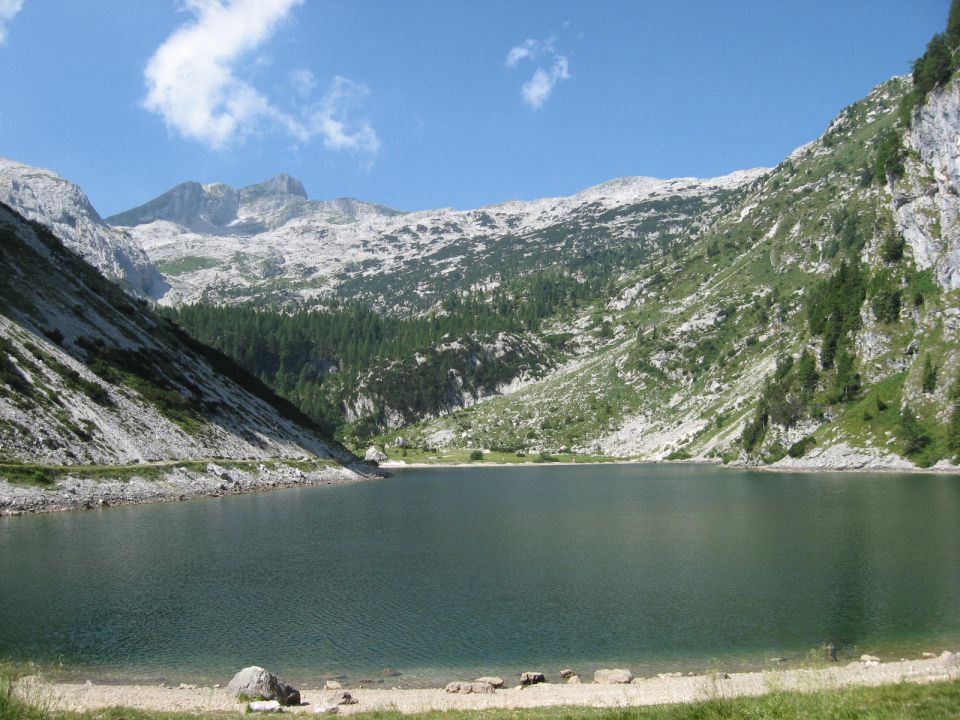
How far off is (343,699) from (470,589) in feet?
64.8

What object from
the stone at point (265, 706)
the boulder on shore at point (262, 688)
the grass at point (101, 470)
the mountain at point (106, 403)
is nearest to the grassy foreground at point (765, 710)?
the stone at point (265, 706)

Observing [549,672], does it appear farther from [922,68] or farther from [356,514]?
[922,68]

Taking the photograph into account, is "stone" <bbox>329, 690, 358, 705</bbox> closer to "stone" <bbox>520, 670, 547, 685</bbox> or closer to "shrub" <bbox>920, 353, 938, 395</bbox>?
"stone" <bbox>520, 670, 547, 685</bbox>

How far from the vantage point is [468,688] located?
26.3 metres

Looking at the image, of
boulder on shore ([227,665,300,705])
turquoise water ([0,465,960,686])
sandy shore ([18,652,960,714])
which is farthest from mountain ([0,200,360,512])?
boulder on shore ([227,665,300,705])

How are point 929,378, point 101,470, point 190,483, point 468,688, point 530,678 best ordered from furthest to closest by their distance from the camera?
point 929,378, point 190,483, point 101,470, point 530,678, point 468,688

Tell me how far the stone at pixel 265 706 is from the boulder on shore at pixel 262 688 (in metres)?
0.92

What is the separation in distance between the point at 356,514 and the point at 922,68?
177 m

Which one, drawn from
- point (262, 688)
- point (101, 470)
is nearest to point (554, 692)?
point (262, 688)

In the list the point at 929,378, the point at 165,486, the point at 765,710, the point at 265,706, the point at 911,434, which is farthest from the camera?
the point at 929,378

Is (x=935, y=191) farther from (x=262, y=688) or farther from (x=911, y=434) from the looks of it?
(x=262, y=688)

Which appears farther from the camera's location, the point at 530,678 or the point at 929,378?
the point at 929,378

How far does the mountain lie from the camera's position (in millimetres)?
78625

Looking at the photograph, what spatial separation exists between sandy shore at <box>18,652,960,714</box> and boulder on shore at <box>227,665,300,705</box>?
0.53 metres
